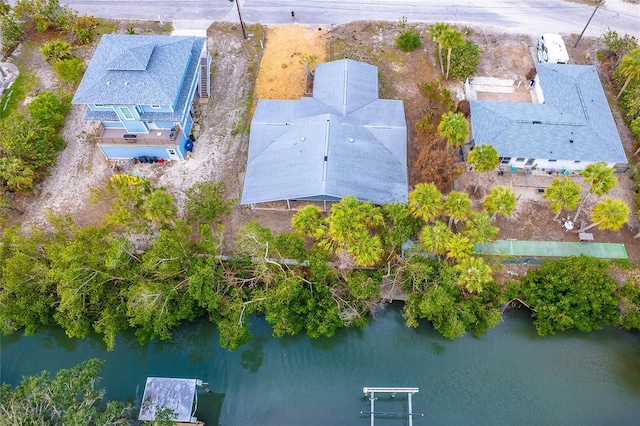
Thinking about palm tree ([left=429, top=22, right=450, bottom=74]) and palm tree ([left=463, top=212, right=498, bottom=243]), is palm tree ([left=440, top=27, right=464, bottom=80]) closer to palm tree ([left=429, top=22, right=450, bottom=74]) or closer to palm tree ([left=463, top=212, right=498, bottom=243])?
palm tree ([left=429, top=22, right=450, bottom=74])

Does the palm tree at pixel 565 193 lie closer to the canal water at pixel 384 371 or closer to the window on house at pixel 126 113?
the canal water at pixel 384 371

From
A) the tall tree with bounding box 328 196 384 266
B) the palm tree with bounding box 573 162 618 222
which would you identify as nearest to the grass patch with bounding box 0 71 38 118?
the tall tree with bounding box 328 196 384 266

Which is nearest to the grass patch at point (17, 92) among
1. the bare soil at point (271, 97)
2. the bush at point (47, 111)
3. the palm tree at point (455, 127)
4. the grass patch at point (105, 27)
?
the bare soil at point (271, 97)

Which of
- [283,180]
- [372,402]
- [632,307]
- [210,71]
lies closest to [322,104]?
[283,180]

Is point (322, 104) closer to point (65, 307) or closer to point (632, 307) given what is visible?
point (65, 307)

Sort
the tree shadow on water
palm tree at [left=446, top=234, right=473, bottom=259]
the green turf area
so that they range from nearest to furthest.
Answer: palm tree at [left=446, top=234, right=473, bottom=259], the tree shadow on water, the green turf area

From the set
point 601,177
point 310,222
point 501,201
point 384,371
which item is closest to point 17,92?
point 310,222
